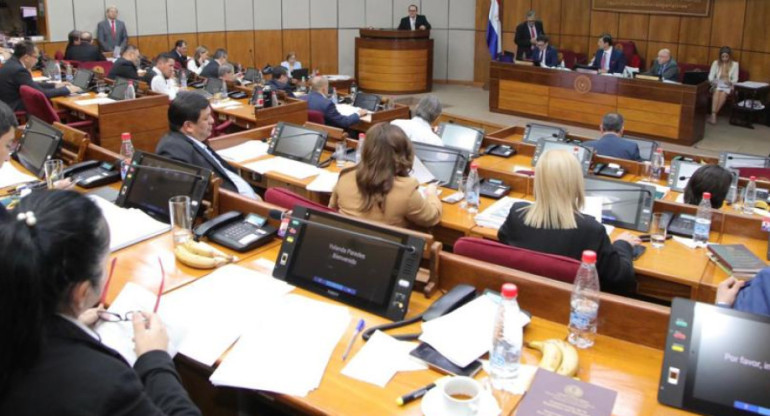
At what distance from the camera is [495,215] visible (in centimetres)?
393

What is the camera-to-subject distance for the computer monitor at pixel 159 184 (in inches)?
128

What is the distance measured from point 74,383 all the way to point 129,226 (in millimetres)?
1899

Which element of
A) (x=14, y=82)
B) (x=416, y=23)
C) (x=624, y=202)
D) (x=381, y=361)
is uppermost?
(x=416, y=23)

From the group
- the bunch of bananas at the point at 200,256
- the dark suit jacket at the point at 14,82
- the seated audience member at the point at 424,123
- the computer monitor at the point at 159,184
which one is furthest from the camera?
the dark suit jacket at the point at 14,82

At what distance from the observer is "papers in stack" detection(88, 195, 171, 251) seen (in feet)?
9.99

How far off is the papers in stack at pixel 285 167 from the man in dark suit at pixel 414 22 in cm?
926

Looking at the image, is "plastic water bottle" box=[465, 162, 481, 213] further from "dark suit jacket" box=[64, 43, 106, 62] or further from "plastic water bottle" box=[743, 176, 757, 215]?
"dark suit jacket" box=[64, 43, 106, 62]

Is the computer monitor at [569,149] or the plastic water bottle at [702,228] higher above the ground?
the computer monitor at [569,149]

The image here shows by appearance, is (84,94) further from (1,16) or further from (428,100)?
(1,16)

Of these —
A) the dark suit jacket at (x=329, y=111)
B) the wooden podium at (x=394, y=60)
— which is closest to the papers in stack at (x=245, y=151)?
the dark suit jacket at (x=329, y=111)

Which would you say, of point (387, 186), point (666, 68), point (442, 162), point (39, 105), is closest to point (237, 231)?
point (387, 186)

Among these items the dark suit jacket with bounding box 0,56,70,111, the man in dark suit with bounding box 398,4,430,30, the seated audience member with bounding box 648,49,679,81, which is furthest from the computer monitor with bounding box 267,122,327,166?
the man in dark suit with bounding box 398,4,430,30

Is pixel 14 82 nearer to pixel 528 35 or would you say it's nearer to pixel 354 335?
pixel 354 335

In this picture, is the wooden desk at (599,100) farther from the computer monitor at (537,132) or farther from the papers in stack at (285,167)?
the papers in stack at (285,167)
